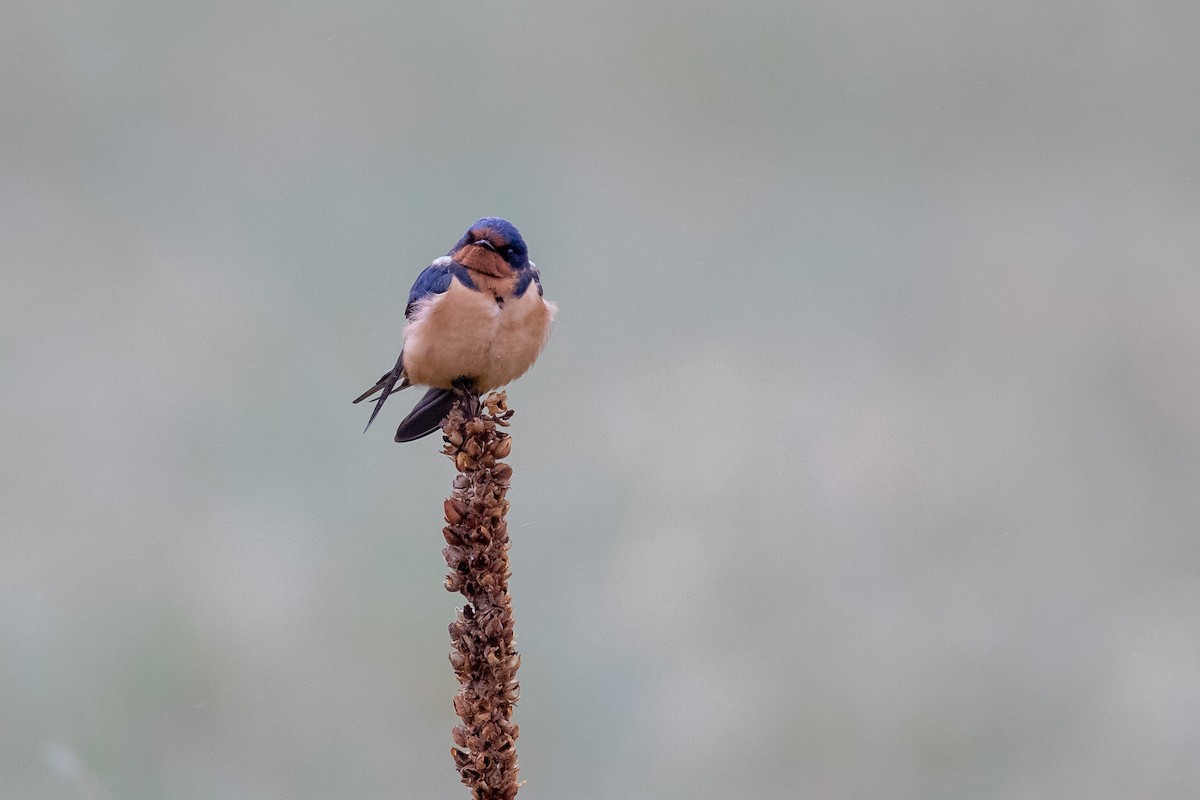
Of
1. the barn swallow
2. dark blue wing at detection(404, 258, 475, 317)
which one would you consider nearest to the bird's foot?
the barn swallow

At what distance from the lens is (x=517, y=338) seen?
6.79ft

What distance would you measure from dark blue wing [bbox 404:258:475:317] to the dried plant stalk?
0.73 metres

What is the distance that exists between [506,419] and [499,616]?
0.37 meters

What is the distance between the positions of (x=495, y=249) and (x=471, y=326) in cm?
16

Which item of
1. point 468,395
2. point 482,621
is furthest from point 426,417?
point 482,621

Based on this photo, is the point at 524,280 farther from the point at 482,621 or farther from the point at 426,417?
the point at 482,621

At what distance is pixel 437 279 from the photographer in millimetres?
2154

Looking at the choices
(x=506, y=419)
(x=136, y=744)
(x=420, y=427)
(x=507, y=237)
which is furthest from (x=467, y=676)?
→ (x=136, y=744)

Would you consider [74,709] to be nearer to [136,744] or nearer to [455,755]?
[136,744]

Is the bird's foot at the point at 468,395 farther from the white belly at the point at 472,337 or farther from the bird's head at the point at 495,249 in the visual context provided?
the bird's head at the point at 495,249

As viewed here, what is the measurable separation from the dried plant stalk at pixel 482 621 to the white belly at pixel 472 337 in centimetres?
57

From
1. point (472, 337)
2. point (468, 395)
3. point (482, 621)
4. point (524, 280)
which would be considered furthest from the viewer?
point (524, 280)

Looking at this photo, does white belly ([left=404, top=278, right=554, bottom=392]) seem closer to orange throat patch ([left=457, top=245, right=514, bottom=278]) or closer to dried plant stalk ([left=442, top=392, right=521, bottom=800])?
orange throat patch ([left=457, top=245, right=514, bottom=278])

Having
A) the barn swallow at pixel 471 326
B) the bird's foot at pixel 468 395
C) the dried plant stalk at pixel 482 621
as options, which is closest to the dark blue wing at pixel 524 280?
the barn swallow at pixel 471 326
